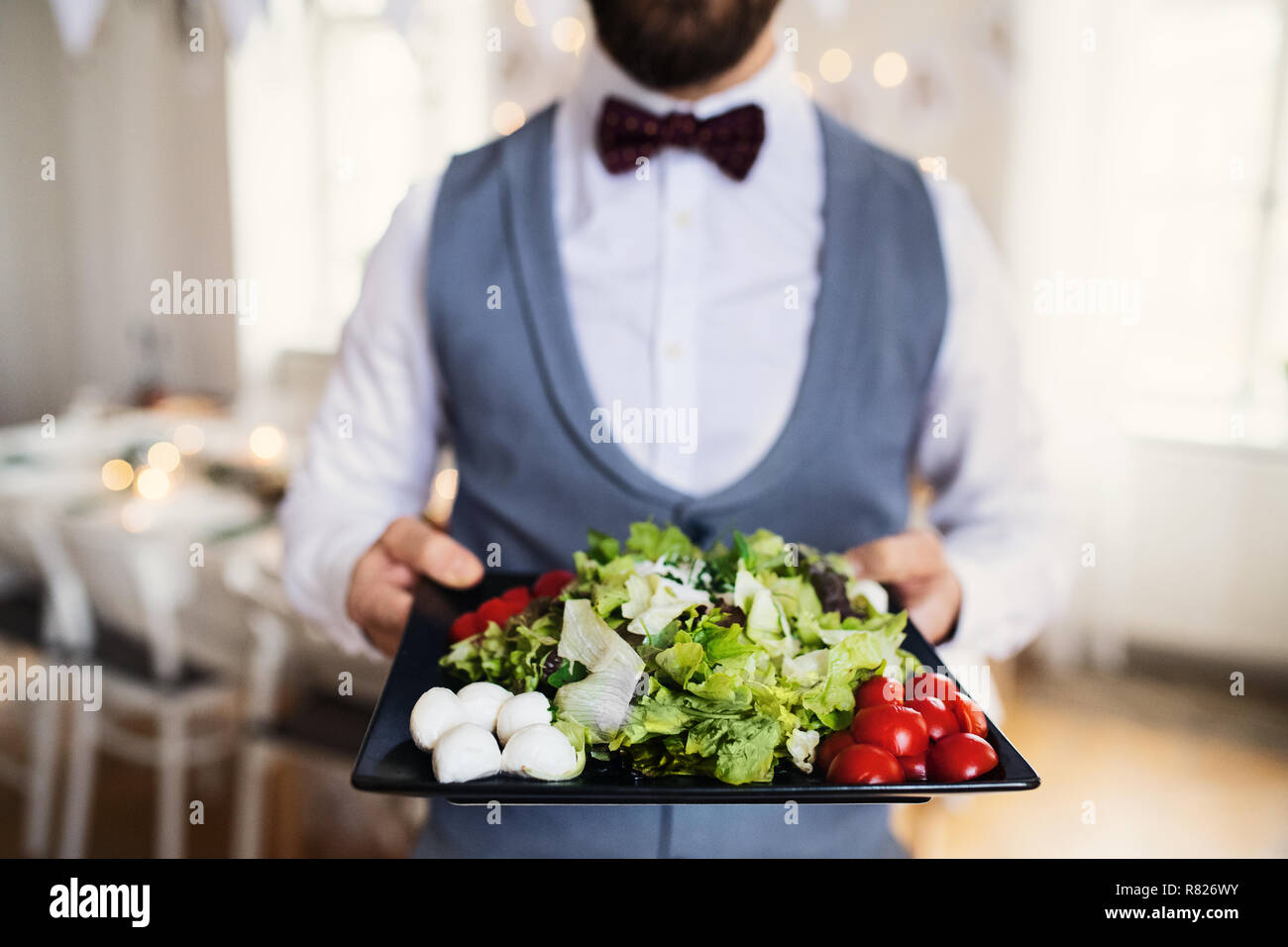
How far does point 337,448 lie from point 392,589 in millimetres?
242

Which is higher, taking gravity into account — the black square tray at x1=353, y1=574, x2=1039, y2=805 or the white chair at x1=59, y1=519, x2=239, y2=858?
the black square tray at x1=353, y1=574, x2=1039, y2=805

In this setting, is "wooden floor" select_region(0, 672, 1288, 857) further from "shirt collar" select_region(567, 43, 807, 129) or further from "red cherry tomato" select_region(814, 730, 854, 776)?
"red cherry tomato" select_region(814, 730, 854, 776)

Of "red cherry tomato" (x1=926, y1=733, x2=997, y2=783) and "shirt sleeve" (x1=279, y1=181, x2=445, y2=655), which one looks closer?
"red cherry tomato" (x1=926, y1=733, x2=997, y2=783)

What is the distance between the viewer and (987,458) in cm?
125

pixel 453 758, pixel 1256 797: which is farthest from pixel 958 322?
pixel 1256 797

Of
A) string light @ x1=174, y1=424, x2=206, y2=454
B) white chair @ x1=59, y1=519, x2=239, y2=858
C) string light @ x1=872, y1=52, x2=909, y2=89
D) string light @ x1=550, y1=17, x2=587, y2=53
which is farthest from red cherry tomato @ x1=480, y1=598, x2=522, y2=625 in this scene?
string light @ x1=550, y1=17, x2=587, y2=53

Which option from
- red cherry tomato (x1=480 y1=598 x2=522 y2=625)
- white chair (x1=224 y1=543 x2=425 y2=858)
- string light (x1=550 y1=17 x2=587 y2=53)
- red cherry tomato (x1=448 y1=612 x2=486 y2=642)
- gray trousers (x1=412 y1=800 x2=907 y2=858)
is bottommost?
white chair (x1=224 y1=543 x2=425 y2=858)

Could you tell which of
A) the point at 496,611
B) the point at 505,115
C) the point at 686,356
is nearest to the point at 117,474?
the point at 505,115

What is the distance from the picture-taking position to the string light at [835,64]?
3.01 metres

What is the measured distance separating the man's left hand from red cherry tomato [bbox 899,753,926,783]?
349 millimetres

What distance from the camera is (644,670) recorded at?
0.75 metres

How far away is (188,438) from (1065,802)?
235cm

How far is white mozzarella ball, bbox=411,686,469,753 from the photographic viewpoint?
0.70 meters

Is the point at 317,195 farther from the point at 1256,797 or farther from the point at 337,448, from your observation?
the point at 1256,797
